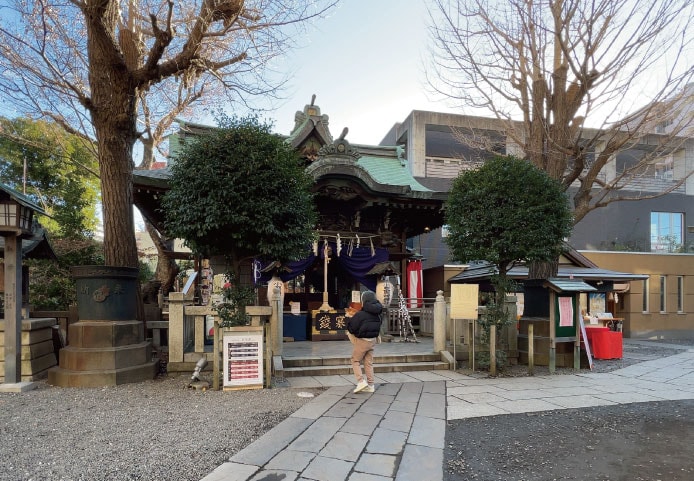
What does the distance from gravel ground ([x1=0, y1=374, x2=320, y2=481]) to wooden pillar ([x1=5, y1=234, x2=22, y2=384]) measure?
505 millimetres

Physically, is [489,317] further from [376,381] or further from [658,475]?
[658,475]

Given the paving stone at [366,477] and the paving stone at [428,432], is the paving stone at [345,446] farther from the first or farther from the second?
the paving stone at [428,432]

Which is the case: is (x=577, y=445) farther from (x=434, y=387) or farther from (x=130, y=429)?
(x=130, y=429)

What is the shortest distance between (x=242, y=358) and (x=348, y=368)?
2390 mm

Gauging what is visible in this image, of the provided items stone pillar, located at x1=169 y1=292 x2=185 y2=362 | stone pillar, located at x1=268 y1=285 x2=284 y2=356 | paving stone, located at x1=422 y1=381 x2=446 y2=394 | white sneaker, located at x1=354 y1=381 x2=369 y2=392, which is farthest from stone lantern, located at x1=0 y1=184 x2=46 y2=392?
paving stone, located at x1=422 y1=381 x2=446 y2=394

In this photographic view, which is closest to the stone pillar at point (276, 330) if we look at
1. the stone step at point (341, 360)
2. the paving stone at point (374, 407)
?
the stone step at point (341, 360)

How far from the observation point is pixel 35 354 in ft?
25.8

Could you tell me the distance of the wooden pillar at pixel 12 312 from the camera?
708 centimetres

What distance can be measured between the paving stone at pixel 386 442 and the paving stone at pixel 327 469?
47cm

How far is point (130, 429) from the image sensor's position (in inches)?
196

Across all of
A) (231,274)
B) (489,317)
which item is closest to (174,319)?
(231,274)

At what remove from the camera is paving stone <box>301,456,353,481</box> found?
3.78 meters

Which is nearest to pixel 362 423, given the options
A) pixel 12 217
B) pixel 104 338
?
pixel 104 338

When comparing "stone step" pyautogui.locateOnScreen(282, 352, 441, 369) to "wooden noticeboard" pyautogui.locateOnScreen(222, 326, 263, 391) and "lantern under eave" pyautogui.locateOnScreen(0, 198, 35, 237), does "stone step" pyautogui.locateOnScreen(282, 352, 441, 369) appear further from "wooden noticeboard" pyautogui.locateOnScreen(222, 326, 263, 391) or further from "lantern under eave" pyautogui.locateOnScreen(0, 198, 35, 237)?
→ "lantern under eave" pyautogui.locateOnScreen(0, 198, 35, 237)
